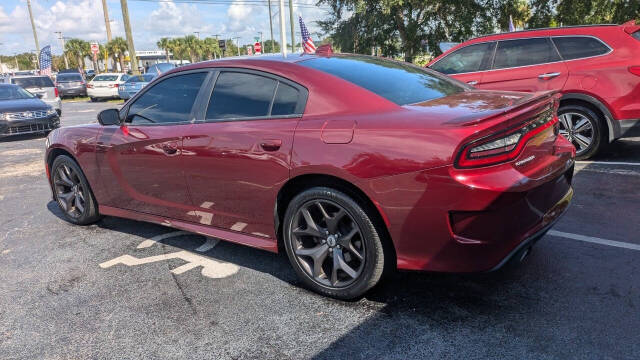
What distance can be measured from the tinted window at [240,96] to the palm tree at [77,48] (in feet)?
312

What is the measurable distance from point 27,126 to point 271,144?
36.9ft

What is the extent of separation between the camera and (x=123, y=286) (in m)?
3.43

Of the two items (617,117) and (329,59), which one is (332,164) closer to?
(329,59)

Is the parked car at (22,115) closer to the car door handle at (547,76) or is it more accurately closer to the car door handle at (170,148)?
the car door handle at (170,148)

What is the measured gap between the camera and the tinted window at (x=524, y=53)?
259 inches

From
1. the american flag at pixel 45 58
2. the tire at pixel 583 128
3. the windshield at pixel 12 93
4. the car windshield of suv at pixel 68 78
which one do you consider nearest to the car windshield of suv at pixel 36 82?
the windshield at pixel 12 93

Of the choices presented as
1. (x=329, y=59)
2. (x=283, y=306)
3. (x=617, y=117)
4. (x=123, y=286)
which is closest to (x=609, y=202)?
(x=617, y=117)

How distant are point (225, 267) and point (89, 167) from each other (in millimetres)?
1849

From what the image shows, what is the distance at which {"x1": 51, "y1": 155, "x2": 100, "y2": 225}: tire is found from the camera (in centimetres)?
469

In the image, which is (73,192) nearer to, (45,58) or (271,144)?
(271,144)

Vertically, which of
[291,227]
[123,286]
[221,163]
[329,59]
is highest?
A: [329,59]

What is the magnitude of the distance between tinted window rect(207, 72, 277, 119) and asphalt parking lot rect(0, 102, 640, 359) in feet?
3.84

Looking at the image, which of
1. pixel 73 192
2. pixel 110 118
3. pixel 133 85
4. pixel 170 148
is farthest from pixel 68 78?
pixel 170 148

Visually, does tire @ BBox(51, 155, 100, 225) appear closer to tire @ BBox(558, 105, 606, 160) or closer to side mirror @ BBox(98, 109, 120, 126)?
side mirror @ BBox(98, 109, 120, 126)
